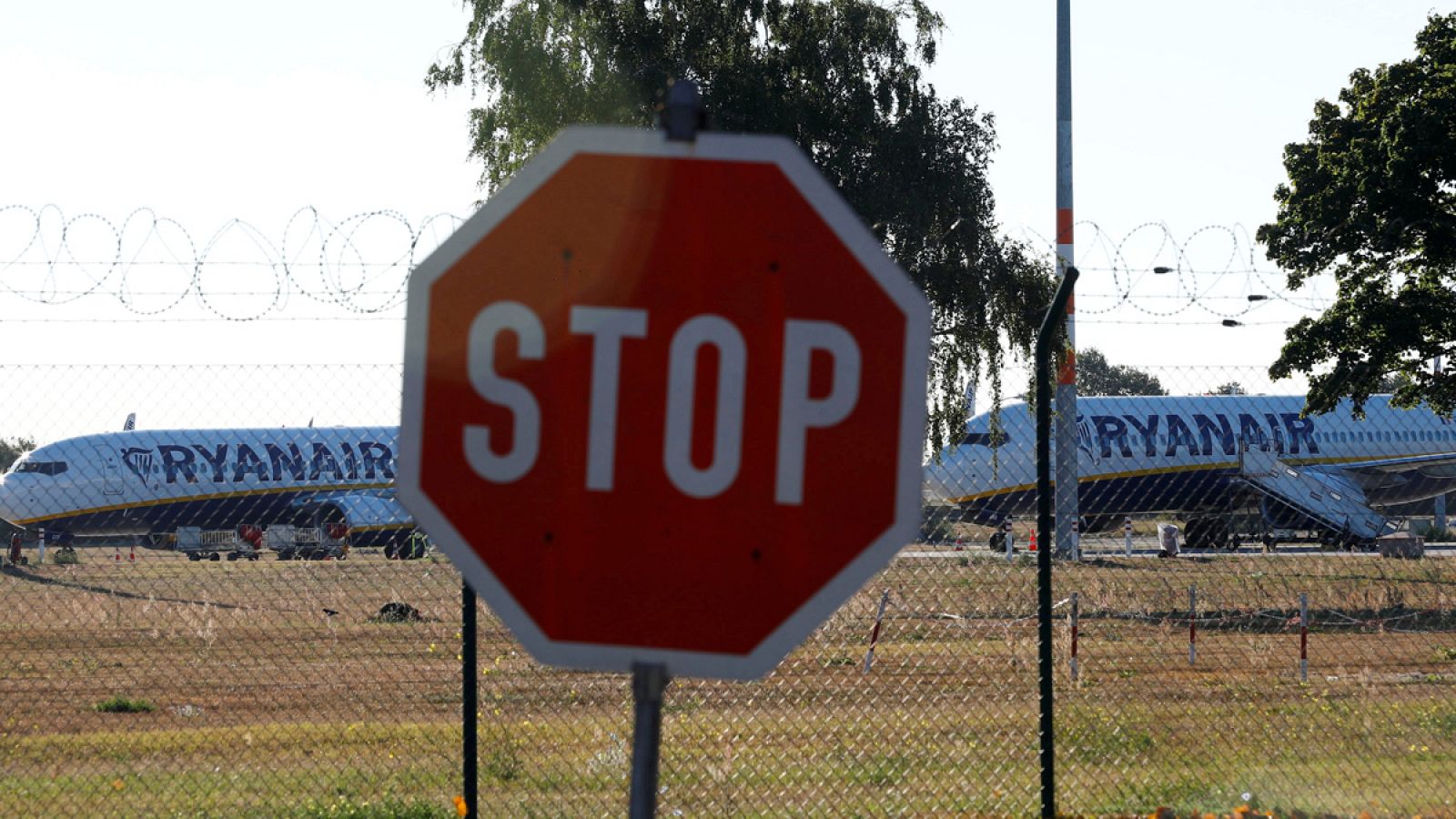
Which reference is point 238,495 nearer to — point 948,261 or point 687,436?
point 948,261

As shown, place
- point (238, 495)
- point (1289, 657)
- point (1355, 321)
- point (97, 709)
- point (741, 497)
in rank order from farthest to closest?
1. point (238, 495)
2. point (1355, 321)
3. point (1289, 657)
4. point (97, 709)
5. point (741, 497)

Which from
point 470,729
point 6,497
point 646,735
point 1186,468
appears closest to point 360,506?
point 6,497

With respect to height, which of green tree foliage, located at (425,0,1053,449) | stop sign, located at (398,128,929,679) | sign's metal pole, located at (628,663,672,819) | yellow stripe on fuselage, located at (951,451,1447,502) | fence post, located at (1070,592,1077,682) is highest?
green tree foliage, located at (425,0,1053,449)

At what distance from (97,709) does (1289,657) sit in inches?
535

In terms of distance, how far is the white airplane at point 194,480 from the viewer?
4516 centimetres

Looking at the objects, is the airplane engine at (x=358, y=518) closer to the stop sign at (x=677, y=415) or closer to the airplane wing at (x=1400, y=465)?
the airplane wing at (x=1400, y=465)

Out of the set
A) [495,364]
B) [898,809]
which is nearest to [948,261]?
[898,809]

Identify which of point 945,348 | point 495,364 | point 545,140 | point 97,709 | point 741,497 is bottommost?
point 97,709

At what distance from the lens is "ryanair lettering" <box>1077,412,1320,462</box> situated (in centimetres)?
4706

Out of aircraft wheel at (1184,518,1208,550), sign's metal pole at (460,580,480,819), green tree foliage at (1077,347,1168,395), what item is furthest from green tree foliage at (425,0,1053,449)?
green tree foliage at (1077,347,1168,395)

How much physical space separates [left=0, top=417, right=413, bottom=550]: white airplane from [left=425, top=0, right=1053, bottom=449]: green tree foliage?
18774mm

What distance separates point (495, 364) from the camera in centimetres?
302

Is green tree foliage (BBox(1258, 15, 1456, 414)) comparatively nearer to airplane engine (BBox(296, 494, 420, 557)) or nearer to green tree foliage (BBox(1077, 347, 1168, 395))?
airplane engine (BBox(296, 494, 420, 557))

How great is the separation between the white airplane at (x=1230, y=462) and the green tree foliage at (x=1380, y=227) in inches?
681
